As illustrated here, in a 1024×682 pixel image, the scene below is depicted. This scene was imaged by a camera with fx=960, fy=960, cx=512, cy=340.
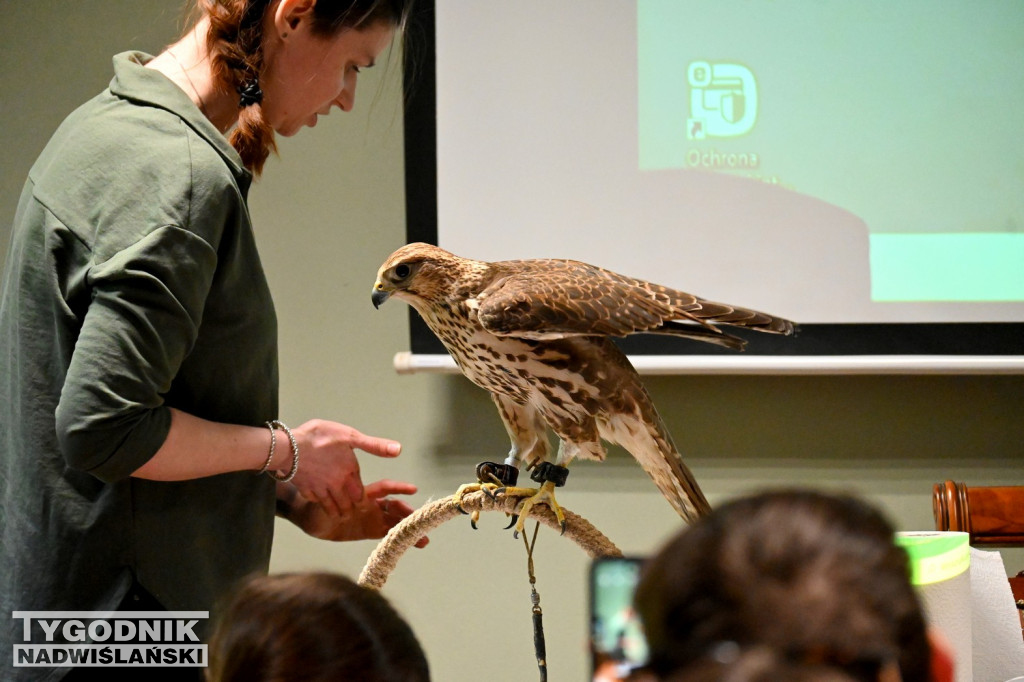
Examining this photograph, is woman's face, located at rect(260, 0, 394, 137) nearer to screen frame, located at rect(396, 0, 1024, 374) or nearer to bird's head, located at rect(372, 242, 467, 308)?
bird's head, located at rect(372, 242, 467, 308)

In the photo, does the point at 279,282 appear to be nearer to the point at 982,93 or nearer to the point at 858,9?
the point at 858,9

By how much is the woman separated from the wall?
0.97 meters

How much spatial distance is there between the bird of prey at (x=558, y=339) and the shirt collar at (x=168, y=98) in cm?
26

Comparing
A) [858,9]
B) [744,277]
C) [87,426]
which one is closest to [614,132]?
[744,277]

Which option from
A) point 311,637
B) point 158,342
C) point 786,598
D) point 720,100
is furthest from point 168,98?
point 720,100

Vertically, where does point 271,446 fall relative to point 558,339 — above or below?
below

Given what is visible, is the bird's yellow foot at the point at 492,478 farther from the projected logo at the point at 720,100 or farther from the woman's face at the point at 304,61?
the projected logo at the point at 720,100

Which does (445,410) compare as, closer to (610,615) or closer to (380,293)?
(380,293)

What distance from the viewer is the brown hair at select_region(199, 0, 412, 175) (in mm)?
999

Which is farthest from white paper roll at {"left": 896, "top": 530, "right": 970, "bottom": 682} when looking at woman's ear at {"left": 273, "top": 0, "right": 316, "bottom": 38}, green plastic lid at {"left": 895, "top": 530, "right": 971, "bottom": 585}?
woman's ear at {"left": 273, "top": 0, "right": 316, "bottom": 38}

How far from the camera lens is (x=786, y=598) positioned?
0.32 m

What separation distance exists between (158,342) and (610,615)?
46 centimetres

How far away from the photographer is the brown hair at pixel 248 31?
999mm

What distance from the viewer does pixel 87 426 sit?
82 centimetres
